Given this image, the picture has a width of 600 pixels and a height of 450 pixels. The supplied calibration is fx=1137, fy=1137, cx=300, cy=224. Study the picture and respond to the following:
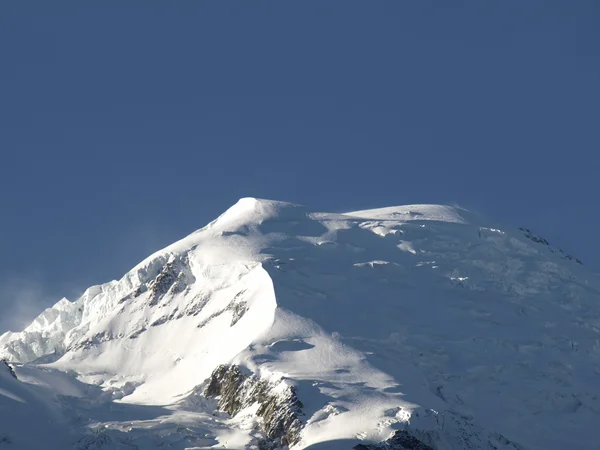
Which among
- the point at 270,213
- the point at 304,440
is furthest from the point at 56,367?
the point at 304,440

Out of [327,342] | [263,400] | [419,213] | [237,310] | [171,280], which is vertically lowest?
[263,400]

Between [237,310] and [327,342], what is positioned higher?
[237,310]

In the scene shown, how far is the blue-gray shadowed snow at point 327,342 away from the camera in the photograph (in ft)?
295

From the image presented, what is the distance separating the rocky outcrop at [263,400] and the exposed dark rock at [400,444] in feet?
20.4

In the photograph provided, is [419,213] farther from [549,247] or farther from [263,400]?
[263,400]

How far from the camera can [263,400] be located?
93000 mm

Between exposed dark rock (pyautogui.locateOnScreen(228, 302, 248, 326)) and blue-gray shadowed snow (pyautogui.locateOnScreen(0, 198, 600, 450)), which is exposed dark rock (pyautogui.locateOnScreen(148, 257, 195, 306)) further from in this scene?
exposed dark rock (pyautogui.locateOnScreen(228, 302, 248, 326))

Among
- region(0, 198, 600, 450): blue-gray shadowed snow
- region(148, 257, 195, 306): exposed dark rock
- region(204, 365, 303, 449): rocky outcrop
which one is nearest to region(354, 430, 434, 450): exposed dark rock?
region(0, 198, 600, 450): blue-gray shadowed snow

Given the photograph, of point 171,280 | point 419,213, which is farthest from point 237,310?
point 419,213

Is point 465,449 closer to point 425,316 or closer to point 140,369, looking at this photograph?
point 425,316

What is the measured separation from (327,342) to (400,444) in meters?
20.0

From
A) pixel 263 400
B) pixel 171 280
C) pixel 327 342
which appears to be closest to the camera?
pixel 263 400

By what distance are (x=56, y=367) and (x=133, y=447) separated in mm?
36512

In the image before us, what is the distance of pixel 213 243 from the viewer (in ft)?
434
